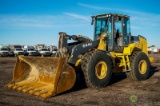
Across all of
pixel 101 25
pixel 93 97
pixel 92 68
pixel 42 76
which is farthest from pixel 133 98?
pixel 101 25

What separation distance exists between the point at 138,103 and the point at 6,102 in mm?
3817

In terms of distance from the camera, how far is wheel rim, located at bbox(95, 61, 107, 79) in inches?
323

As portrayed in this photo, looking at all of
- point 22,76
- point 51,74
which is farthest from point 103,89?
point 22,76

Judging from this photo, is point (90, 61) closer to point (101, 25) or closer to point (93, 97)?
point (93, 97)

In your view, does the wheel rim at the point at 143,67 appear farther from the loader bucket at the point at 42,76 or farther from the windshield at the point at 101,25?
the loader bucket at the point at 42,76

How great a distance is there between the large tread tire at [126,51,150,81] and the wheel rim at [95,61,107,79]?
1.95 m

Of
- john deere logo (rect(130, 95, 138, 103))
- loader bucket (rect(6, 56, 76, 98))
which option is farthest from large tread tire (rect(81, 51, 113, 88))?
john deere logo (rect(130, 95, 138, 103))

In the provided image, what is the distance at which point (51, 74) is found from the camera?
8250 millimetres

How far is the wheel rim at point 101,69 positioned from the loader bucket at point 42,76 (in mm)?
1285

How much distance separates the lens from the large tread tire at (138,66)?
32.1 ft

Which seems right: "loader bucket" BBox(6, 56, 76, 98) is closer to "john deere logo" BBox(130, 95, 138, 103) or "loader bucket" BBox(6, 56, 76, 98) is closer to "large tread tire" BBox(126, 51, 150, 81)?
"john deere logo" BBox(130, 95, 138, 103)

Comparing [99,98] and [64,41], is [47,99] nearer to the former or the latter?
[99,98]

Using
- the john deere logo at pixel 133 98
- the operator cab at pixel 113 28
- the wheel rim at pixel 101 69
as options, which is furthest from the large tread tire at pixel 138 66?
the john deere logo at pixel 133 98

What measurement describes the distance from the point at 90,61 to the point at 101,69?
2.83 ft
